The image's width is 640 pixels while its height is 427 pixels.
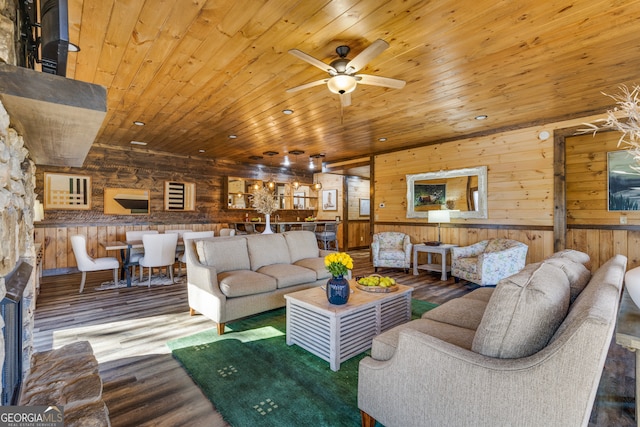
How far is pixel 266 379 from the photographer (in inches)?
86.1

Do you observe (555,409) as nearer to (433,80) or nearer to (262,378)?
(262,378)

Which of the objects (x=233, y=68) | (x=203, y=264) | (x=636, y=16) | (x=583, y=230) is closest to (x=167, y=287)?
(x=203, y=264)

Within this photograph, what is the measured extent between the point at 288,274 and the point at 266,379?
144 cm

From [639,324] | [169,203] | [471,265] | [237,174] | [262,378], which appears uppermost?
[237,174]

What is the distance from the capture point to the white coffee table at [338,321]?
235 centimetres

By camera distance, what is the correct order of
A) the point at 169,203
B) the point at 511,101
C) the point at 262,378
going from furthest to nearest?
the point at 169,203
the point at 511,101
the point at 262,378

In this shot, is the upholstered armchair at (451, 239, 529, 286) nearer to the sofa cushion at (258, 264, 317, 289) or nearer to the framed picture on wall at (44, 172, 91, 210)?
the sofa cushion at (258, 264, 317, 289)

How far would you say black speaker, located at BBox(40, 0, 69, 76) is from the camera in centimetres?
121

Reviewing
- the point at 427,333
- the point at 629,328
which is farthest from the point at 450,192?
the point at 629,328

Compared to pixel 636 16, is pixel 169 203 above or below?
below

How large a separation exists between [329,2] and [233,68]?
4.24ft

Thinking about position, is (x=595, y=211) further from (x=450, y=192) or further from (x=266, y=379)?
(x=266, y=379)

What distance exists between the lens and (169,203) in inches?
283

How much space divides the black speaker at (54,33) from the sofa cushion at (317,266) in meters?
3.01
